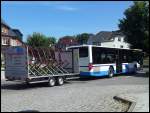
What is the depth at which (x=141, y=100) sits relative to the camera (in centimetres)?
1320

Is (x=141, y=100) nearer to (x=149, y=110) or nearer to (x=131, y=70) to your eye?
(x=149, y=110)

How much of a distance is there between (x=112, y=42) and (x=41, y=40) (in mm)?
22058

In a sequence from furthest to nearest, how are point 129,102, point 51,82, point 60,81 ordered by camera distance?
1. point 60,81
2. point 51,82
3. point 129,102

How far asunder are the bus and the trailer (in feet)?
5.68

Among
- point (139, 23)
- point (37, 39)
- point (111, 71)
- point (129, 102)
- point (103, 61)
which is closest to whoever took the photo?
point (129, 102)

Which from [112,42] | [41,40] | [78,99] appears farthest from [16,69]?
[112,42]

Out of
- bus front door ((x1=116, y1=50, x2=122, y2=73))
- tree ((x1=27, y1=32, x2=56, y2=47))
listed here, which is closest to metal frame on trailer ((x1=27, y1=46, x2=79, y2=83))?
bus front door ((x1=116, y1=50, x2=122, y2=73))

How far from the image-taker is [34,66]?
20922mm

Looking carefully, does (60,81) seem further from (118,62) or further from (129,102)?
(129,102)

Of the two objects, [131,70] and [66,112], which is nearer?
[66,112]

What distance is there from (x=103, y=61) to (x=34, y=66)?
760 cm

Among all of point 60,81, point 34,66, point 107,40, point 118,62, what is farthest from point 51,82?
point 107,40

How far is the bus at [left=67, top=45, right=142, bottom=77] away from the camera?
25.7 meters

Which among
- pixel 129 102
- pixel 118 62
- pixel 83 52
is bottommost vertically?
pixel 129 102
